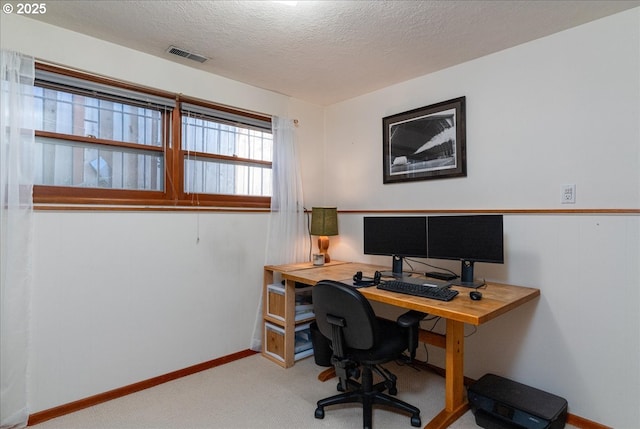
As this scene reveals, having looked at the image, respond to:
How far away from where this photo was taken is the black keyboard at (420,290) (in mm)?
1811

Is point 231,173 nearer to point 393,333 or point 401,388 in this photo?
point 393,333

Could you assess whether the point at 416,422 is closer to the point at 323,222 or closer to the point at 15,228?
the point at 323,222

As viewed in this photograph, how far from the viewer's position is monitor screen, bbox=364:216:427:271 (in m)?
2.38

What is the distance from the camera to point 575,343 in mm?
1964

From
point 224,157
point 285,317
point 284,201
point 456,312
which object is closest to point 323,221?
point 284,201

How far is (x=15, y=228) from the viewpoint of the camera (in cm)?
188

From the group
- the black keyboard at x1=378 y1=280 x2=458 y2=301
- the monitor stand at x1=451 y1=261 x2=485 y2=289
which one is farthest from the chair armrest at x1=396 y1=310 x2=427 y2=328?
the monitor stand at x1=451 y1=261 x2=485 y2=289

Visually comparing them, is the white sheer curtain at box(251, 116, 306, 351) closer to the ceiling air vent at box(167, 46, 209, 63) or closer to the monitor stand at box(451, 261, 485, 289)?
the ceiling air vent at box(167, 46, 209, 63)

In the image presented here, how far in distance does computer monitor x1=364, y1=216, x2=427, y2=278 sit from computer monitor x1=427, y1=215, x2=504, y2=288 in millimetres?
70

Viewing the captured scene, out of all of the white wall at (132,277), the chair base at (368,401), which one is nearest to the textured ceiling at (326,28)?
the white wall at (132,277)

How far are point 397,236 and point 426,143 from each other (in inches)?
30.3

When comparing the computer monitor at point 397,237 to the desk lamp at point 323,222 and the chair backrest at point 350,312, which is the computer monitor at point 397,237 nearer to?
the desk lamp at point 323,222

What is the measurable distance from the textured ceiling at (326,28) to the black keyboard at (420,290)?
4.95 feet

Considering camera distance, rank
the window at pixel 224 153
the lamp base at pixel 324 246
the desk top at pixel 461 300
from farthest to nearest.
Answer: the lamp base at pixel 324 246 → the window at pixel 224 153 → the desk top at pixel 461 300
